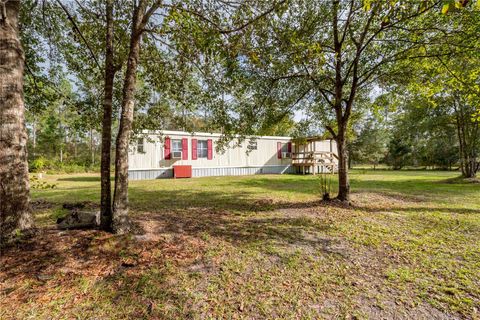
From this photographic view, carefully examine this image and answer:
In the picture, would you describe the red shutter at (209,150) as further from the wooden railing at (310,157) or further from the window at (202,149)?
the wooden railing at (310,157)

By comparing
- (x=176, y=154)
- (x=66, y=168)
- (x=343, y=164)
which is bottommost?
(x=66, y=168)

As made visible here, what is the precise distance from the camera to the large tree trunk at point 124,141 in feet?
10.1

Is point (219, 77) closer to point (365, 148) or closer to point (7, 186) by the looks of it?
point (7, 186)

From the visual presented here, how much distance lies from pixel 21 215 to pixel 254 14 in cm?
407

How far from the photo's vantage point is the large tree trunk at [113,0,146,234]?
10.1 ft

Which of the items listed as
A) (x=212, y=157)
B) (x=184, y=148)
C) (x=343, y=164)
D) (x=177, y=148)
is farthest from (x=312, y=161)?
(x=343, y=164)

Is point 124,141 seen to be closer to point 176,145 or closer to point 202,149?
point 176,145

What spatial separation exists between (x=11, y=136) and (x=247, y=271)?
2961 mm

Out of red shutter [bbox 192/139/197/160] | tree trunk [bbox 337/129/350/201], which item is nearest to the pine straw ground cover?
tree trunk [bbox 337/129/350/201]

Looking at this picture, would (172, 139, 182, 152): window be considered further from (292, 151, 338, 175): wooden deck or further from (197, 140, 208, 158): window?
(292, 151, 338, 175): wooden deck

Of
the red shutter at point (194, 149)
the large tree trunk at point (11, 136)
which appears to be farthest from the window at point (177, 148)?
the large tree trunk at point (11, 136)

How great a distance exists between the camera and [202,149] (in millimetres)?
13859

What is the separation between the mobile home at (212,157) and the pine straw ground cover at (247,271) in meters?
6.09

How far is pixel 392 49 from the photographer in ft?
16.6
